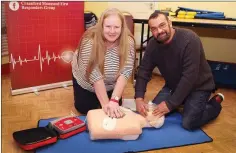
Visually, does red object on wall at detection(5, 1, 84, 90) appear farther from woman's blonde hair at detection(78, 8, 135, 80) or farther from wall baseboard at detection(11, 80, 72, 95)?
woman's blonde hair at detection(78, 8, 135, 80)

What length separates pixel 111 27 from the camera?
1.80 metres

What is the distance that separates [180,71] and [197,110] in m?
0.30

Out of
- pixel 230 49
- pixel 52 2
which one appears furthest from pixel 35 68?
pixel 230 49

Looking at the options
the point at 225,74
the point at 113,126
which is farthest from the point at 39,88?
the point at 225,74

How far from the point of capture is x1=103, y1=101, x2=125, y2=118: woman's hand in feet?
5.96

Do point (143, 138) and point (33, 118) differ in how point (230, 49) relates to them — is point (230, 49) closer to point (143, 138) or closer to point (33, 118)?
point (143, 138)

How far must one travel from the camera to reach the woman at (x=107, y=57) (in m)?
1.82

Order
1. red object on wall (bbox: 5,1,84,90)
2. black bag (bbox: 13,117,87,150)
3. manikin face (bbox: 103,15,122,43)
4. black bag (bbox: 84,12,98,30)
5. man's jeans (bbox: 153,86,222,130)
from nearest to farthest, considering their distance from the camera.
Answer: black bag (bbox: 13,117,87,150) → manikin face (bbox: 103,15,122,43) → man's jeans (bbox: 153,86,222,130) → red object on wall (bbox: 5,1,84,90) → black bag (bbox: 84,12,98,30)

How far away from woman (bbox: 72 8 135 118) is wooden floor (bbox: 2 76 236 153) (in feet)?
1.51

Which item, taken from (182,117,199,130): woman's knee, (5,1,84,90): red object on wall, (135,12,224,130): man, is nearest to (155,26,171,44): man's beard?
(135,12,224,130): man

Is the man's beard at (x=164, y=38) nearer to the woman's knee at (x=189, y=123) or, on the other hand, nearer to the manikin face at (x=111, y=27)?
the manikin face at (x=111, y=27)

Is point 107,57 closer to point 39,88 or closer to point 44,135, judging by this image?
point 44,135

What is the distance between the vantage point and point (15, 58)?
2545mm

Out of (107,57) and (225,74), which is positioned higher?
(107,57)
